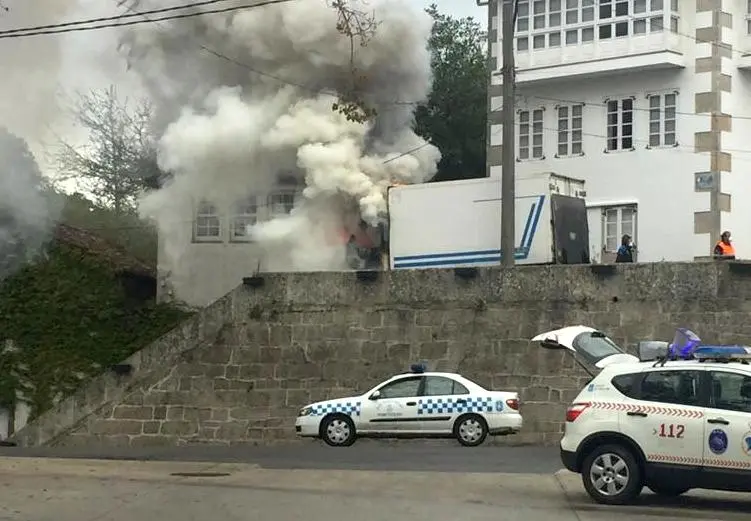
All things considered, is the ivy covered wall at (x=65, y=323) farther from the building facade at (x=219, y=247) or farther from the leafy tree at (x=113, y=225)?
the leafy tree at (x=113, y=225)

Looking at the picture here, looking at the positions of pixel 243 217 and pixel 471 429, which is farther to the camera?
pixel 243 217

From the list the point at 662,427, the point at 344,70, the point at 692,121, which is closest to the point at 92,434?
the point at 344,70

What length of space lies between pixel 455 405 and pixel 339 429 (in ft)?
6.74

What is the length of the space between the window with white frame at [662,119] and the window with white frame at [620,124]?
1.69ft

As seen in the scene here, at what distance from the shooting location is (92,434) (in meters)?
22.0

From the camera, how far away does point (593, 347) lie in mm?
15117

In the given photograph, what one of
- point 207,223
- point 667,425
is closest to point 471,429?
point 667,425

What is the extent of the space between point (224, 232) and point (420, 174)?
5.18m

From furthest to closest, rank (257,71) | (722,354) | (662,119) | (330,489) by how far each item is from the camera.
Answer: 1. (257,71)
2. (662,119)
3. (330,489)
4. (722,354)

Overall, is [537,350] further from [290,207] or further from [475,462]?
[290,207]

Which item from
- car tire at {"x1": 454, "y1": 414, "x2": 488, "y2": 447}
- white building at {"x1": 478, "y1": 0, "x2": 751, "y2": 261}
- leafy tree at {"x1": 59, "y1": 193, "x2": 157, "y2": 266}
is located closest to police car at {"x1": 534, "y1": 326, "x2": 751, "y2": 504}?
car tire at {"x1": 454, "y1": 414, "x2": 488, "y2": 447}

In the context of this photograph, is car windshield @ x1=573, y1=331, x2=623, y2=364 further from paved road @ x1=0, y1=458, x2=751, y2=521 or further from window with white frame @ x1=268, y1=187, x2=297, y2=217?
window with white frame @ x1=268, y1=187, x2=297, y2=217

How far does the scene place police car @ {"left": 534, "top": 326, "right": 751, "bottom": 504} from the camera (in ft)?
35.4

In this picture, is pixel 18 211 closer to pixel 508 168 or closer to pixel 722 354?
pixel 508 168
